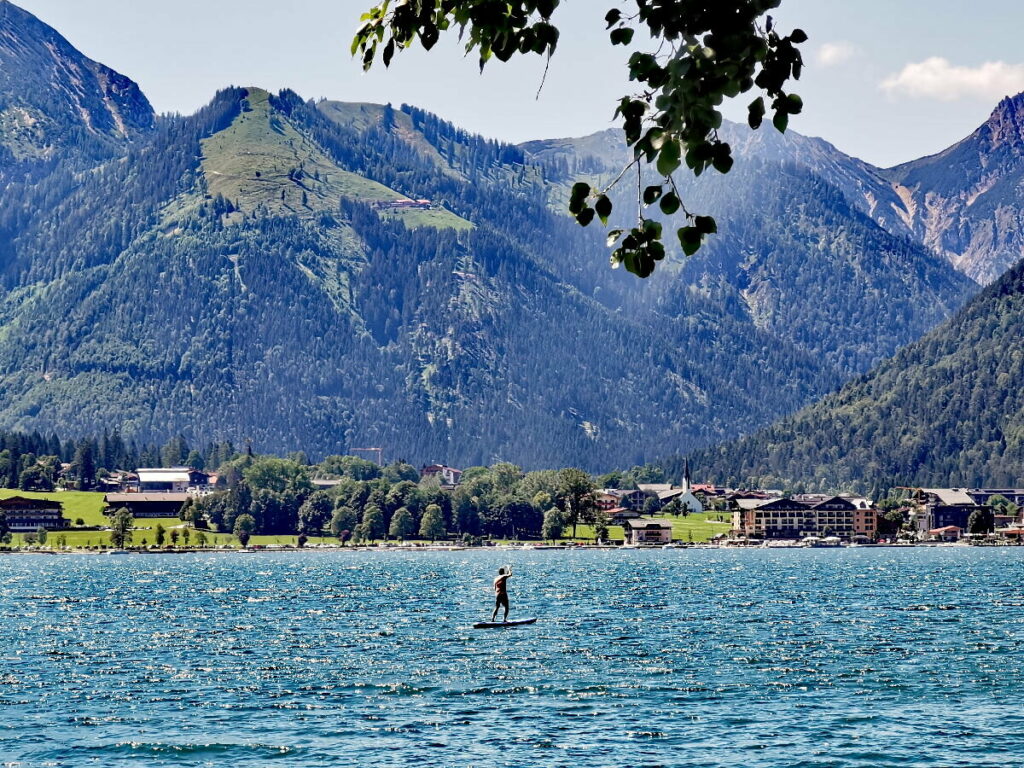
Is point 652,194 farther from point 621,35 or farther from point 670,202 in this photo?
point 621,35

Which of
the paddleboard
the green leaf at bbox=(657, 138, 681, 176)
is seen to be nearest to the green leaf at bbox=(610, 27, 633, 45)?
the green leaf at bbox=(657, 138, 681, 176)

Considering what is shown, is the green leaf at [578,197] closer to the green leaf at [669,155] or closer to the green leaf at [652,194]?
the green leaf at [652,194]

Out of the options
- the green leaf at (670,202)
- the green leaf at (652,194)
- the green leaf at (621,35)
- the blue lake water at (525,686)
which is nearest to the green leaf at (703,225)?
the green leaf at (670,202)

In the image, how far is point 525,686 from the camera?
74.1 metres

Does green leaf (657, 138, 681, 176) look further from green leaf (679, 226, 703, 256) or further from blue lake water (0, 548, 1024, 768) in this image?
blue lake water (0, 548, 1024, 768)

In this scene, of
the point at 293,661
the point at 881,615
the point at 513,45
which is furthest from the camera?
the point at 881,615

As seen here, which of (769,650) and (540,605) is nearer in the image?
(769,650)

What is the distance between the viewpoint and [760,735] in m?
58.6

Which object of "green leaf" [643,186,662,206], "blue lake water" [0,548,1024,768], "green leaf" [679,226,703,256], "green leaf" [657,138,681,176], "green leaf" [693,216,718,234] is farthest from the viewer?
"blue lake water" [0,548,1024,768]

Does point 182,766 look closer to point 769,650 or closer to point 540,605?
point 769,650

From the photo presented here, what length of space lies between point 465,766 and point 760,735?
1192 cm

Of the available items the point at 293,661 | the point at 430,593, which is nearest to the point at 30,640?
the point at 293,661

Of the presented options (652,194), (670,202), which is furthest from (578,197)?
(670,202)

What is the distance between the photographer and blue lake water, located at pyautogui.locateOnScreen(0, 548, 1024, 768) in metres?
56.4
